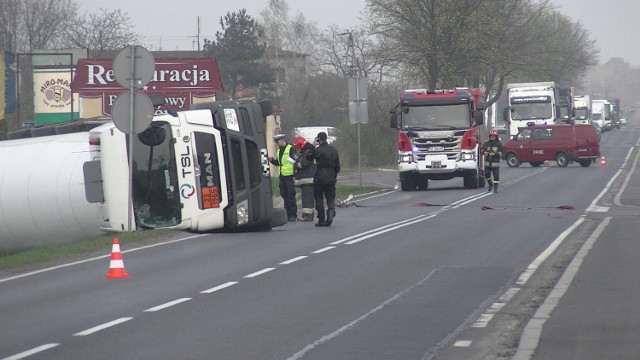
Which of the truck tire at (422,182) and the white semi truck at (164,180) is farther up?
the white semi truck at (164,180)

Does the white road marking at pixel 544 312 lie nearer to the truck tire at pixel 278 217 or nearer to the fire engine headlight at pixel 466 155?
the truck tire at pixel 278 217

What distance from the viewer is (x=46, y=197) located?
21438mm

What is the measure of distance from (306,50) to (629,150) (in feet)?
146

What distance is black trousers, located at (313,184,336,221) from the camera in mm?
21500

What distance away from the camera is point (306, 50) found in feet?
373

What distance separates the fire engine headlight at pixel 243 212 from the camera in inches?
795

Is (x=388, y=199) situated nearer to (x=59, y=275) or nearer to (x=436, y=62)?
(x=59, y=275)

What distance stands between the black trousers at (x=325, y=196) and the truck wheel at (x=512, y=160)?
1372 inches

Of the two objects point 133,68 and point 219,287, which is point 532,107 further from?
point 219,287

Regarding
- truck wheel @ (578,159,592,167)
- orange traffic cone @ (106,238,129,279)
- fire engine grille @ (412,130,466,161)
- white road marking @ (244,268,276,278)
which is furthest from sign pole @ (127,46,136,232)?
truck wheel @ (578,159,592,167)

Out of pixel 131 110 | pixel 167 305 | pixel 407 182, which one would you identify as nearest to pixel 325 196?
pixel 131 110

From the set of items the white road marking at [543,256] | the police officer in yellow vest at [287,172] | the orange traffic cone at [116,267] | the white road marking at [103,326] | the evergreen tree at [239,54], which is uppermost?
the evergreen tree at [239,54]

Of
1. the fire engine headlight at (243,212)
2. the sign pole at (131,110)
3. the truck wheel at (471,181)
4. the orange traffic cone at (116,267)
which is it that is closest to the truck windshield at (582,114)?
the truck wheel at (471,181)

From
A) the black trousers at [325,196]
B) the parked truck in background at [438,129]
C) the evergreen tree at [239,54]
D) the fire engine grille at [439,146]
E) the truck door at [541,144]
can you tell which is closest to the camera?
the black trousers at [325,196]
